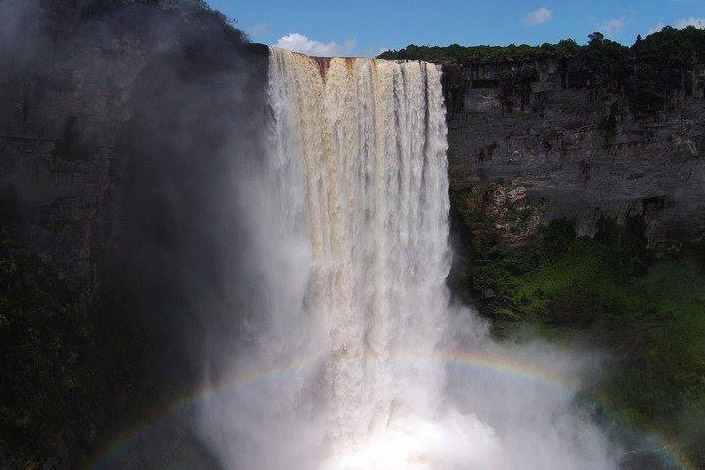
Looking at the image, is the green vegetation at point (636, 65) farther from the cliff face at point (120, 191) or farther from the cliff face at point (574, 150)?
the cliff face at point (120, 191)

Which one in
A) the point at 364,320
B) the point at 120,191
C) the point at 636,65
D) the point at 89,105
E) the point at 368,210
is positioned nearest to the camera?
the point at 89,105

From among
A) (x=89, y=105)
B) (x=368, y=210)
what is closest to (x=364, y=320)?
(x=368, y=210)

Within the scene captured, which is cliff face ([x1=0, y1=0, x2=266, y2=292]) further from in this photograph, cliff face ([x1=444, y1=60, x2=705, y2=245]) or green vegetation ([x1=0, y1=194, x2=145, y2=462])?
cliff face ([x1=444, y1=60, x2=705, y2=245])

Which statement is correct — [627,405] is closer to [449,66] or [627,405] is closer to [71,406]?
[449,66]

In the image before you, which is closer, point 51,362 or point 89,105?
point 51,362

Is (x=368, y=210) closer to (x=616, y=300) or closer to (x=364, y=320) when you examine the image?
(x=364, y=320)

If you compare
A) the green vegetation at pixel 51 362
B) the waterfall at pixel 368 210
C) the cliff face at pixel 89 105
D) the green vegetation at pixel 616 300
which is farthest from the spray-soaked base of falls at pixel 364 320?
the green vegetation at pixel 51 362
